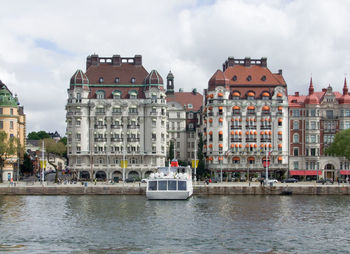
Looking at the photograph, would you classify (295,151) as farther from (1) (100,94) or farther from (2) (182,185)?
(2) (182,185)

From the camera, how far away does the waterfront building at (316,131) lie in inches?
7244

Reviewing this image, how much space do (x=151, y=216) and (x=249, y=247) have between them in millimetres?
29250

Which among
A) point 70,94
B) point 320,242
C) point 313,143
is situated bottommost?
point 320,242

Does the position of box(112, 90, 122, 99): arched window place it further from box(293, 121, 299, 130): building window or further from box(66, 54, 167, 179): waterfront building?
box(293, 121, 299, 130): building window

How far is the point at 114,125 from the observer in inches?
7274

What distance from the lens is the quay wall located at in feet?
456

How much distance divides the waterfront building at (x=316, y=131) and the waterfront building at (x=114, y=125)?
1465 inches

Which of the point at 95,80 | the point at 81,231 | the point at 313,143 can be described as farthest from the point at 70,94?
the point at 81,231

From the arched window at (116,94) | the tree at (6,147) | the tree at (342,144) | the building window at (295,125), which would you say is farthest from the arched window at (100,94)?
the tree at (342,144)

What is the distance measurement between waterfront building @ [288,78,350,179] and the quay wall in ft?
142

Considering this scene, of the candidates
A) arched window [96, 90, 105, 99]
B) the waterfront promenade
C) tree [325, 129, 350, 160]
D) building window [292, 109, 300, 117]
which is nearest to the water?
the waterfront promenade

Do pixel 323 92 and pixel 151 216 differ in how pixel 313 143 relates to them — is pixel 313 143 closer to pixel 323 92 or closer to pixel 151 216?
pixel 323 92

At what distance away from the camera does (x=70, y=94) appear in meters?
184

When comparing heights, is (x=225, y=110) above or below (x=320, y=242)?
above
